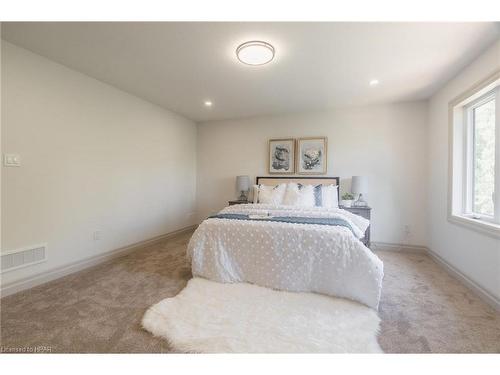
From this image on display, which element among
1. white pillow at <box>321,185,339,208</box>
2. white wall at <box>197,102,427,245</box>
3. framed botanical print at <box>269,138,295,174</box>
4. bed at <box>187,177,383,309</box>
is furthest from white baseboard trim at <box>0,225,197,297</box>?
white pillow at <box>321,185,339,208</box>

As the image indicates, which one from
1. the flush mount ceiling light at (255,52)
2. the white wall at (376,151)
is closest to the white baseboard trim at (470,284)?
the white wall at (376,151)

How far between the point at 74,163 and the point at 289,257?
2.68m

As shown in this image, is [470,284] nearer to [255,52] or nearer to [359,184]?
[359,184]

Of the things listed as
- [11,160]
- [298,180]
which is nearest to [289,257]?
[298,180]

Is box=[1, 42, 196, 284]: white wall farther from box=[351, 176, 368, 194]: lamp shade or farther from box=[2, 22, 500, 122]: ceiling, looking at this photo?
box=[351, 176, 368, 194]: lamp shade

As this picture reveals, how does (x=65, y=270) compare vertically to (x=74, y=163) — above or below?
below

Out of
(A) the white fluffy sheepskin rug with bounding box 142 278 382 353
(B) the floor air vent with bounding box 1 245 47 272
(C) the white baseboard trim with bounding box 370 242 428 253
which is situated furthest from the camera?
(C) the white baseboard trim with bounding box 370 242 428 253

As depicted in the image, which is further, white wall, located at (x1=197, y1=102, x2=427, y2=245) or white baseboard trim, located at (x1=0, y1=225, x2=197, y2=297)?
white wall, located at (x1=197, y1=102, x2=427, y2=245)

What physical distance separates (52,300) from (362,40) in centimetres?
360

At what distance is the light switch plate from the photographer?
2.05 meters

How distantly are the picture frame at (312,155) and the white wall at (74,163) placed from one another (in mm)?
2456

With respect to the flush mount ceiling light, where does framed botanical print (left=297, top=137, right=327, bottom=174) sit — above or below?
below

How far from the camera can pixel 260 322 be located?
5.39 feet
